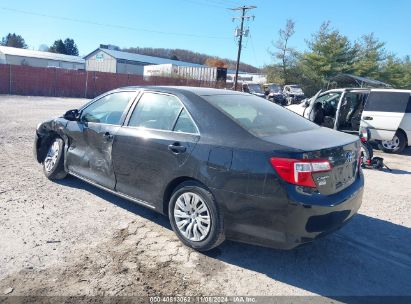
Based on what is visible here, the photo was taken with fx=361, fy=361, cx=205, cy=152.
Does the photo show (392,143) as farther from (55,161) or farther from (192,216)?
(55,161)

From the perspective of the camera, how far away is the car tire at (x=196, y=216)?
3.32 meters

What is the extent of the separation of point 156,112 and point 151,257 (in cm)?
157

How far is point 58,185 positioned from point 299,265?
3.54 m

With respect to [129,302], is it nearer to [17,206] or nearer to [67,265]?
[67,265]

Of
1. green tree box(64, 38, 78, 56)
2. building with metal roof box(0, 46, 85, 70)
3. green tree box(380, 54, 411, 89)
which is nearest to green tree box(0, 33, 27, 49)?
green tree box(64, 38, 78, 56)

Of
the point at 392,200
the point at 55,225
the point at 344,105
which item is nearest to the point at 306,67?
the point at 344,105

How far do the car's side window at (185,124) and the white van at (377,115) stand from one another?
22.2 ft

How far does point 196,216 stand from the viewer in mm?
3492

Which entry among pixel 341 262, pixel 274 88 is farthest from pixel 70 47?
pixel 341 262


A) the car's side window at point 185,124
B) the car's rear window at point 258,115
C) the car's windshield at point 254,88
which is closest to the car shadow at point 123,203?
the car's side window at point 185,124

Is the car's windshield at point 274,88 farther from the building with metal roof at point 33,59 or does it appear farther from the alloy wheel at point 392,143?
the building with metal roof at point 33,59

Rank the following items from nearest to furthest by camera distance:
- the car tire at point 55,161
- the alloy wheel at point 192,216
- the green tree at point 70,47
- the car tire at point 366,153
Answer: the alloy wheel at point 192,216
the car tire at point 55,161
the car tire at point 366,153
the green tree at point 70,47

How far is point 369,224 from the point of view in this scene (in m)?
4.48

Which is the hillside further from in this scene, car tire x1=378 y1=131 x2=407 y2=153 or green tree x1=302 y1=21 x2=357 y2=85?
car tire x1=378 y1=131 x2=407 y2=153
